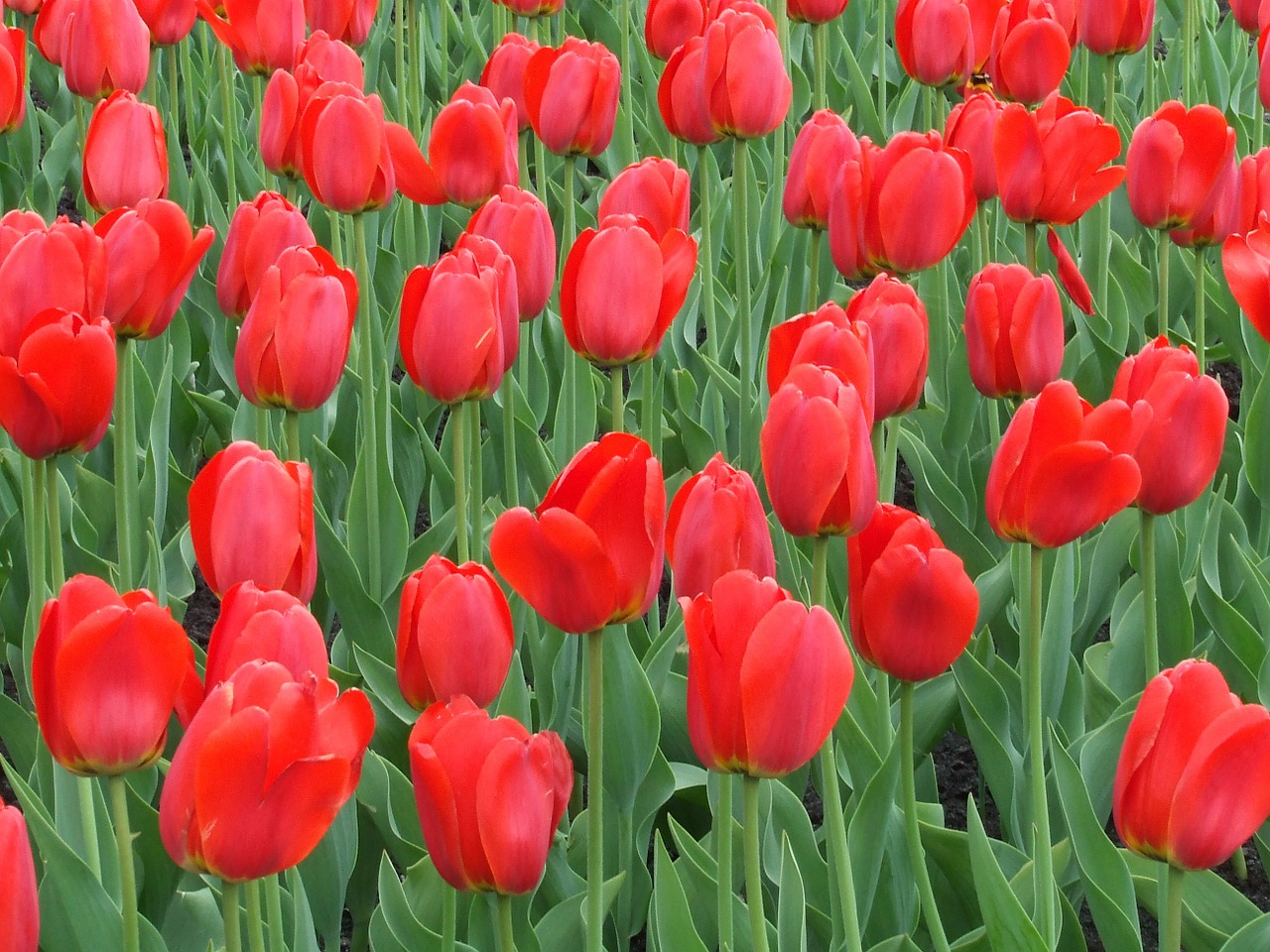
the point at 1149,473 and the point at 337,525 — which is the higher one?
the point at 1149,473

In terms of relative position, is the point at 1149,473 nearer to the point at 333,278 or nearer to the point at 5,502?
the point at 333,278

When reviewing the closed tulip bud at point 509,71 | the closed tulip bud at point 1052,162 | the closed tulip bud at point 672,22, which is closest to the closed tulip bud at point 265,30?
the closed tulip bud at point 509,71

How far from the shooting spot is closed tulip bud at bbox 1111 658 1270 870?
89 centimetres

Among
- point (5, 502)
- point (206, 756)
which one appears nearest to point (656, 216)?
point (5, 502)

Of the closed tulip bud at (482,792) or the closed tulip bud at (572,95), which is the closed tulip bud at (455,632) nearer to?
the closed tulip bud at (482,792)

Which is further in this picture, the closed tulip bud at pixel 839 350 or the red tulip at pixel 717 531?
the closed tulip bud at pixel 839 350

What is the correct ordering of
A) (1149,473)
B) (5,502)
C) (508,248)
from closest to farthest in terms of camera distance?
1. (1149,473)
2. (508,248)
3. (5,502)

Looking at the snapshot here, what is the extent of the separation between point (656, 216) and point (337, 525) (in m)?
0.64

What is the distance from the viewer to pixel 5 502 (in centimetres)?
203

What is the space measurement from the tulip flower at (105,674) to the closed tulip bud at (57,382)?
363 mm

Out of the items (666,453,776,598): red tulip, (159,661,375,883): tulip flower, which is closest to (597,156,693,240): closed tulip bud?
(666,453,776,598): red tulip

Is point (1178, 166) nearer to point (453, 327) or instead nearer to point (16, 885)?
point (453, 327)

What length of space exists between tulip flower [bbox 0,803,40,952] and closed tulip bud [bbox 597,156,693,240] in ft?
3.47

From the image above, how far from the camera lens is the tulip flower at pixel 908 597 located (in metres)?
1.03
